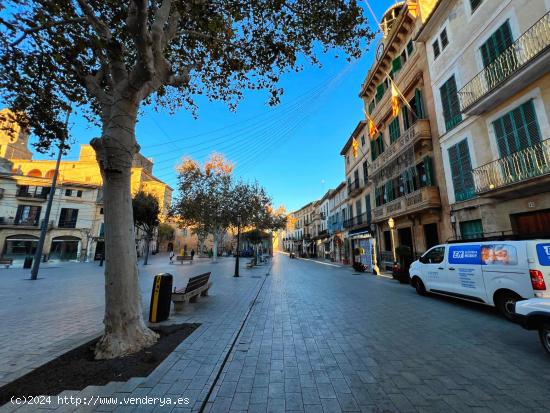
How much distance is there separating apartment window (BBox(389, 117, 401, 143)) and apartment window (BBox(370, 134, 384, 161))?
1.56 metres

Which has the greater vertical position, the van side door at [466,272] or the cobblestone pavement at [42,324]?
the van side door at [466,272]

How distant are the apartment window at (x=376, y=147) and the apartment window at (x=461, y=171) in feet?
26.9

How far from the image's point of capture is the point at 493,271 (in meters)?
6.39

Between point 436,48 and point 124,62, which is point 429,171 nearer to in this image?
point 436,48

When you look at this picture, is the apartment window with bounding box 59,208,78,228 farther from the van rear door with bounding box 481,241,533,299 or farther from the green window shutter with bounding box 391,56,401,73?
the van rear door with bounding box 481,241,533,299

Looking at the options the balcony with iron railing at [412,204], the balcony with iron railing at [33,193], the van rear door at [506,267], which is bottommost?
the van rear door at [506,267]

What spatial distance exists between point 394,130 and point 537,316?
1681 centimetres

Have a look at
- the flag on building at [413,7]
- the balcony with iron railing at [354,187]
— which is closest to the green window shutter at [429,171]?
the flag on building at [413,7]

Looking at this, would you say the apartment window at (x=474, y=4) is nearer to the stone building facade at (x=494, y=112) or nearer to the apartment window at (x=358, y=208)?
the stone building facade at (x=494, y=112)

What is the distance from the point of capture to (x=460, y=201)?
1208cm

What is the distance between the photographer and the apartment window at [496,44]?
9.59 meters

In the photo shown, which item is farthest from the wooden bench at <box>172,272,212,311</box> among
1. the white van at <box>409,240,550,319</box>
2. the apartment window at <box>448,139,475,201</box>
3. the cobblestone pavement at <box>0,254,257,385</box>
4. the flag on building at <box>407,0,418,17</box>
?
the flag on building at <box>407,0,418,17</box>

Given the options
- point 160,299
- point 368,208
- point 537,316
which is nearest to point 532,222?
point 537,316

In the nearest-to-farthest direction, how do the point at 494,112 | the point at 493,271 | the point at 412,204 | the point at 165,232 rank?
1. the point at 493,271
2. the point at 494,112
3. the point at 412,204
4. the point at 165,232
